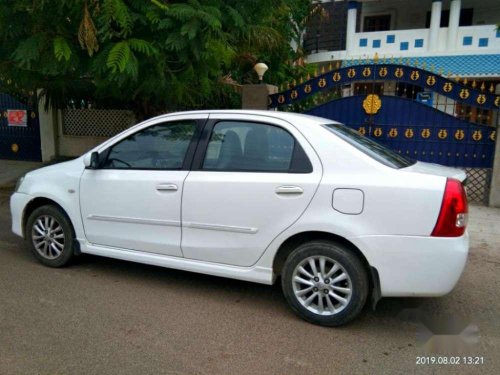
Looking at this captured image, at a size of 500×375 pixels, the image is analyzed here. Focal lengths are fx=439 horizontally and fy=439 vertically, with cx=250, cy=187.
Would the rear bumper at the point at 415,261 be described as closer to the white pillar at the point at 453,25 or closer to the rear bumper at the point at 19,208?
the rear bumper at the point at 19,208

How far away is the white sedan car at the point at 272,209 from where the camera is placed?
3.14 m

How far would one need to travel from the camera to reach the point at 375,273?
3240mm

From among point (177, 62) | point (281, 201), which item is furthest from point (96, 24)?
point (281, 201)

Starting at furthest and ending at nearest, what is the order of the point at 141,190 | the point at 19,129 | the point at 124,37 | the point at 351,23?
the point at 351,23, the point at 19,129, the point at 124,37, the point at 141,190

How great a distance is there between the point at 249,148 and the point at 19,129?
10.2 metres

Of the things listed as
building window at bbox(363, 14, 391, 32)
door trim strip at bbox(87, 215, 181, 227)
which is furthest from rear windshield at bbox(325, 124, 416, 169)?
building window at bbox(363, 14, 391, 32)

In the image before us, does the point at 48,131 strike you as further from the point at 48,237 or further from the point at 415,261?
the point at 415,261

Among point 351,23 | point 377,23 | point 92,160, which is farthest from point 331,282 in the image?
point 377,23

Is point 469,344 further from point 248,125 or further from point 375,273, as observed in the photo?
point 248,125

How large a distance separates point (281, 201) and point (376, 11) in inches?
709

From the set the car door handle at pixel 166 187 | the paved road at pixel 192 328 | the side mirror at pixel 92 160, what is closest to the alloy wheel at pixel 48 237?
the paved road at pixel 192 328

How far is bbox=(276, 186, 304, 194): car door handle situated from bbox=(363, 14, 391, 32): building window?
1791 cm

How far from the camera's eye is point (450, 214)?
306 cm

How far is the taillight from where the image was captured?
3.06 metres
